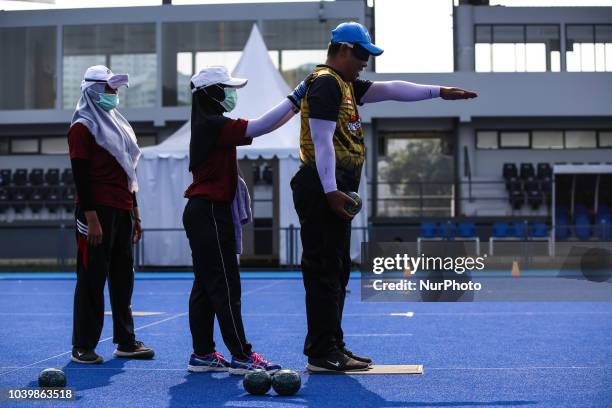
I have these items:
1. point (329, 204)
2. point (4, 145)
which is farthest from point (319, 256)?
point (4, 145)

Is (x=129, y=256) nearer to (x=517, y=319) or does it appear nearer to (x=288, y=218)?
(x=517, y=319)

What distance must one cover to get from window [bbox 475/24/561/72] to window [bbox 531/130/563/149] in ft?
6.97

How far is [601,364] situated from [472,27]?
2905 centimetres

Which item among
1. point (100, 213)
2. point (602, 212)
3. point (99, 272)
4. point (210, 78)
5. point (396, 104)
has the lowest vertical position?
point (99, 272)

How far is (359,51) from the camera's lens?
6422 millimetres

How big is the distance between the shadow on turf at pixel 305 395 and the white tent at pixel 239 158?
596 inches

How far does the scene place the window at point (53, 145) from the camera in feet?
116

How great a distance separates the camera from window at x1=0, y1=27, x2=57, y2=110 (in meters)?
34.2

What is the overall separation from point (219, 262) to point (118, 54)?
93.6 ft

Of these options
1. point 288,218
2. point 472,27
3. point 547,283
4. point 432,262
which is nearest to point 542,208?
point 472,27

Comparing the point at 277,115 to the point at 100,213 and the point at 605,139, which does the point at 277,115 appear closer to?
the point at 100,213

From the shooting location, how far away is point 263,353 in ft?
25.3

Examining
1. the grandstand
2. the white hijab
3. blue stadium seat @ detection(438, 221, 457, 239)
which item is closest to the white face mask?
the white hijab

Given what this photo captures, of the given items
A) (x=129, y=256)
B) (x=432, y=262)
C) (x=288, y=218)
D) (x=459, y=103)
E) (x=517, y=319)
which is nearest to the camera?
(x=129, y=256)
